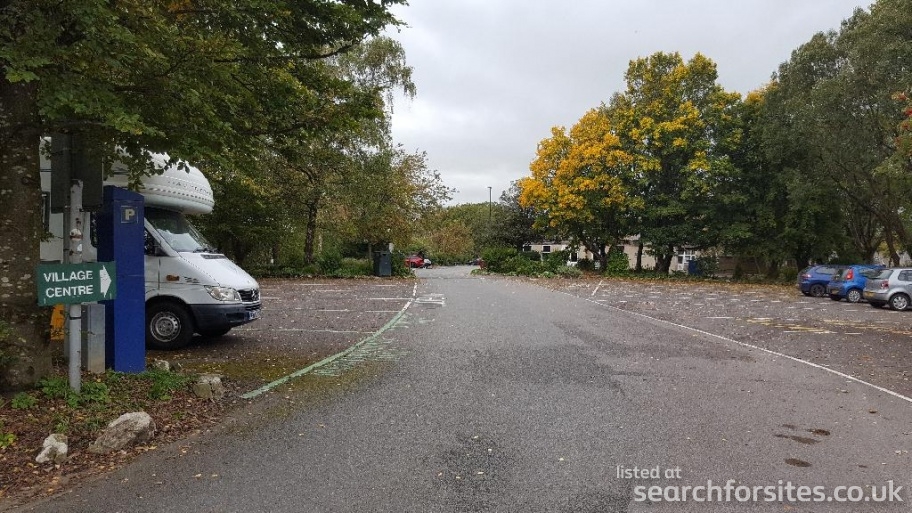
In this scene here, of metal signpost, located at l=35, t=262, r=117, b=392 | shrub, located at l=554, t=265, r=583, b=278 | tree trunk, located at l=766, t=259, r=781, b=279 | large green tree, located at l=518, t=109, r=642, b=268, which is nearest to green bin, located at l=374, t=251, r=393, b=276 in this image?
large green tree, located at l=518, t=109, r=642, b=268

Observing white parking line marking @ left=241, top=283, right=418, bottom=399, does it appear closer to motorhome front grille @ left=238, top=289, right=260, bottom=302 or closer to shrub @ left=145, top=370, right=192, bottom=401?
shrub @ left=145, top=370, right=192, bottom=401

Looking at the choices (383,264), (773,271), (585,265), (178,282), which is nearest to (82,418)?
(178,282)

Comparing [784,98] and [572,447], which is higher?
[784,98]

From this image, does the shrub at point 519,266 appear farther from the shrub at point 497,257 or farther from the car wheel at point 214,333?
the car wheel at point 214,333

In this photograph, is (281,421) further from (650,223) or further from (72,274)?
(650,223)

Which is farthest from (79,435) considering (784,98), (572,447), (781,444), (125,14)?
(784,98)

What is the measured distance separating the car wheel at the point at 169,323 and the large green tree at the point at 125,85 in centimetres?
323

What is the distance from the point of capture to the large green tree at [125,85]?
177 inches

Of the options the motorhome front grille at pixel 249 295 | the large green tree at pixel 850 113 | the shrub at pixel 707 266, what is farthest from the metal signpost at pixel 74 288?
the shrub at pixel 707 266

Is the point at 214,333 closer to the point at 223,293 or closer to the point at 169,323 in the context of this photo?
the point at 169,323

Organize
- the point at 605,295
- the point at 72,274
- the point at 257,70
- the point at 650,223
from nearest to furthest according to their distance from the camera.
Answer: the point at 72,274, the point at 257,70, the point at 605,295, the point at 650,223

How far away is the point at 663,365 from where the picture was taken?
840cm

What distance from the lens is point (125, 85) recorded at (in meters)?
5.29

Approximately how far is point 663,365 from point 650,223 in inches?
1233
